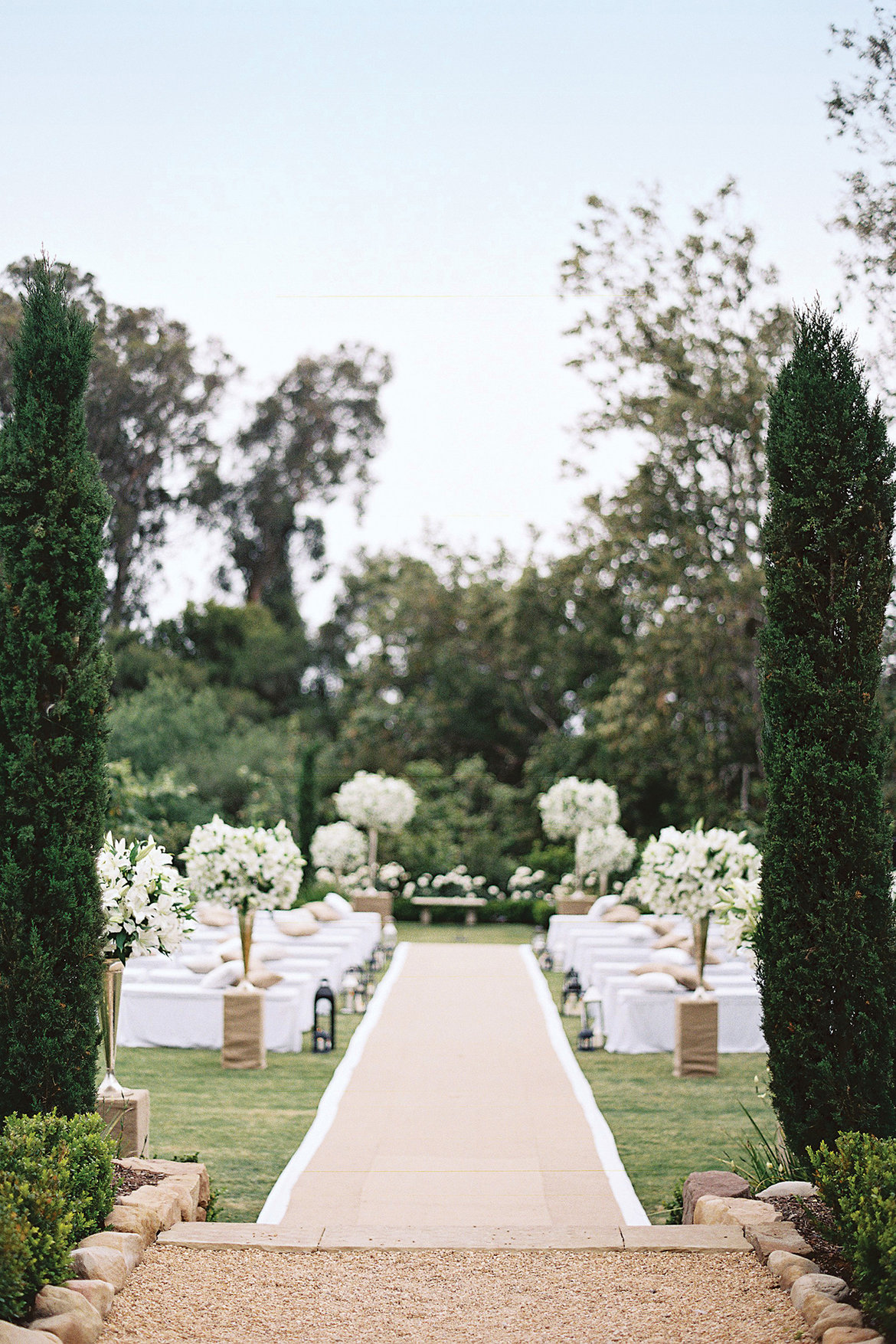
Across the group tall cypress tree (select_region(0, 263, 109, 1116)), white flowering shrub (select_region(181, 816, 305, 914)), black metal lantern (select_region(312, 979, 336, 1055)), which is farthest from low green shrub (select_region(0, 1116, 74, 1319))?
black metal lantern (select_region(312, 979, 336, 1055))

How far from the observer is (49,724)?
5289 millimetres

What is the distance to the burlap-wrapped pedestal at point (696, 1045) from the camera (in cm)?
964

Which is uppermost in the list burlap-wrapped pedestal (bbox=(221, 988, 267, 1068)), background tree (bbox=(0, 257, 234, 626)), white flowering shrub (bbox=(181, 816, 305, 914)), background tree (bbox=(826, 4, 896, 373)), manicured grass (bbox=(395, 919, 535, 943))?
background tree (bbox=(0, 257, 234, 626))

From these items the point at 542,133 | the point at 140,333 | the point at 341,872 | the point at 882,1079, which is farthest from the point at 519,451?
the point at 882,1079

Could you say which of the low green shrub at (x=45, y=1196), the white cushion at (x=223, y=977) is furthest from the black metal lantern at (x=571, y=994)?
the low green shrub at (x=45, y=1196)

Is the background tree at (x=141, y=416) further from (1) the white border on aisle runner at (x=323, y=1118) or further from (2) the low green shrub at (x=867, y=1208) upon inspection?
(2) the low green shrub at (x=867, y=1208)

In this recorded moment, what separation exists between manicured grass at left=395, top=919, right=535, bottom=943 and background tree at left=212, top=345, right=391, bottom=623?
1750cm

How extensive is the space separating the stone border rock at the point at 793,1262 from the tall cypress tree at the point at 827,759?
0.49 metres

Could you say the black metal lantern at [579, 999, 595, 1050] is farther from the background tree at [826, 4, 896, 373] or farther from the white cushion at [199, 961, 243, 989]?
the background tree at [826, 4, 896, 373]

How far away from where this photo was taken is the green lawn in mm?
6707

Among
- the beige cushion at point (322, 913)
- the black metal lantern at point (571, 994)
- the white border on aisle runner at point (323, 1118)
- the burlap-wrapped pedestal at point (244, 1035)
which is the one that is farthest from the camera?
the beige cushion at point (322, 913)

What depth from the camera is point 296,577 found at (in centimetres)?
3891

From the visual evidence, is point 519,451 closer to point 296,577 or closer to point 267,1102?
point 296,577

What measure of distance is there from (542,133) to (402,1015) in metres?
9.03
